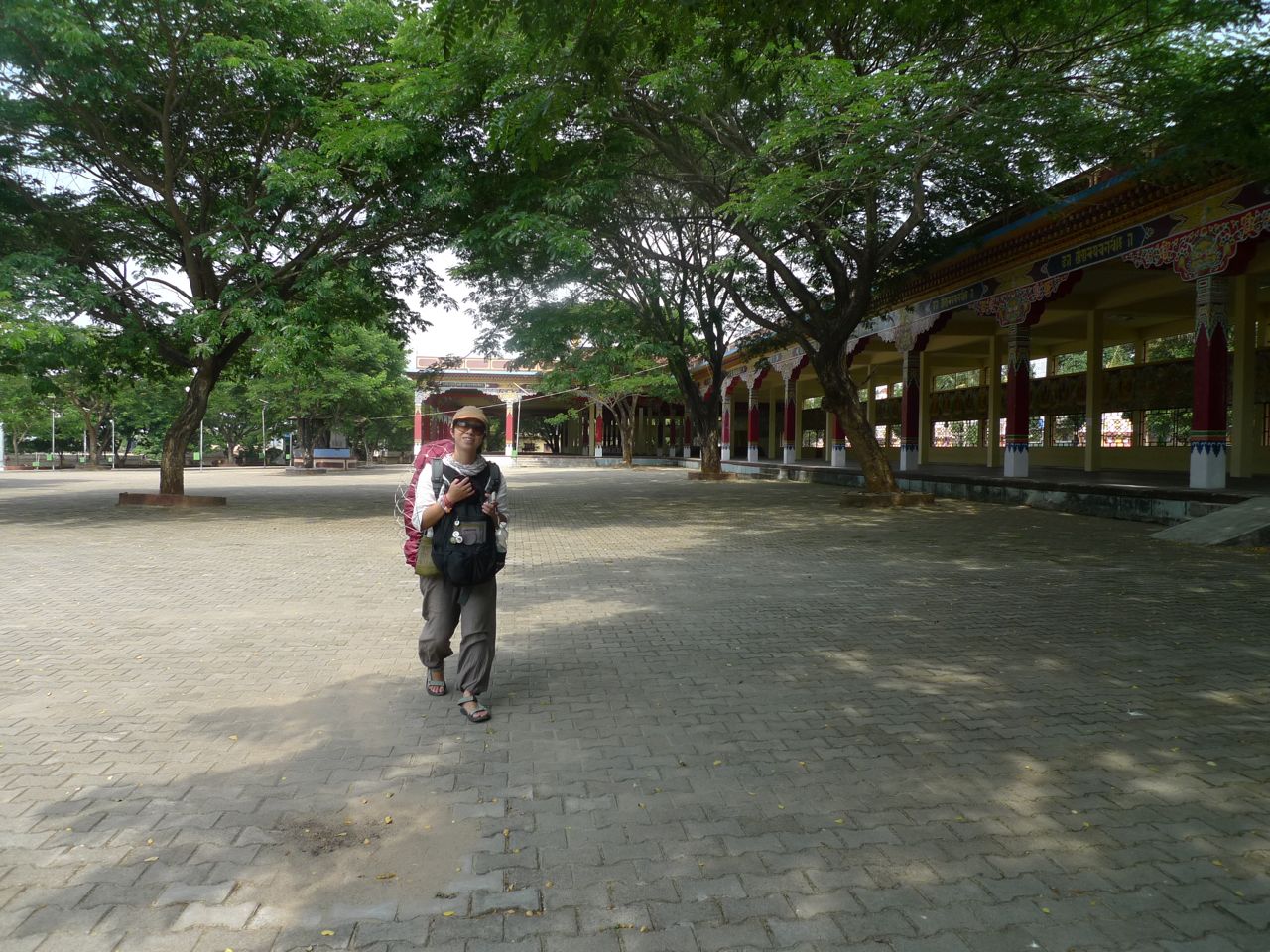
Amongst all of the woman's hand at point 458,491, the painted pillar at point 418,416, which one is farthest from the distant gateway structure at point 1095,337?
the painted pillar at point 418,416

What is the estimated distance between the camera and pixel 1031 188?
39.6ft

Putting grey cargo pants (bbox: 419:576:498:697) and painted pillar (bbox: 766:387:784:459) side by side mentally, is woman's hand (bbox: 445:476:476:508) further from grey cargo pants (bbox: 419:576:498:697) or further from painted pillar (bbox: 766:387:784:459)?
painted pillar (bbox: 766:387:784:459)

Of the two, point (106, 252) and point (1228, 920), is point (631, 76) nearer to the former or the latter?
point (106, 252)

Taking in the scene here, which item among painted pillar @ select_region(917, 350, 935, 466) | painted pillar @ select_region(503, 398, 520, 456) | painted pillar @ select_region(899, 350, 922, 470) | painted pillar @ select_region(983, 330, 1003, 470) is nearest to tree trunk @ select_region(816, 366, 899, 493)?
painted pillar @ select_region(899, 350, 922, 470)

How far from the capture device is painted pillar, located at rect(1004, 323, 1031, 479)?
16.2 metres

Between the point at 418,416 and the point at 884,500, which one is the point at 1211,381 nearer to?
the point at 884,500

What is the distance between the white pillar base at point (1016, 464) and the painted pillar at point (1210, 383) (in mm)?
4293

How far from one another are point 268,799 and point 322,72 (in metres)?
13.6

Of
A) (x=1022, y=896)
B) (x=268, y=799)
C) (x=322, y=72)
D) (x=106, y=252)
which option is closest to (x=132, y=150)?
(x=106, y=252)

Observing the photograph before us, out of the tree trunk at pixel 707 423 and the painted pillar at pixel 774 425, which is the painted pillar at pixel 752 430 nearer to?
the painted pillar at pixel 774 425

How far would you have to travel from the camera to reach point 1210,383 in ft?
39.1

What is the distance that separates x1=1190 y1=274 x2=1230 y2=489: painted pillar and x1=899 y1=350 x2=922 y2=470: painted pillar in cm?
779

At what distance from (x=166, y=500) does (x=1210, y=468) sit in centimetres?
1680

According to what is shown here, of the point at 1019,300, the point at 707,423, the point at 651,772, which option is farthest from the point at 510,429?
the point at 651,772
